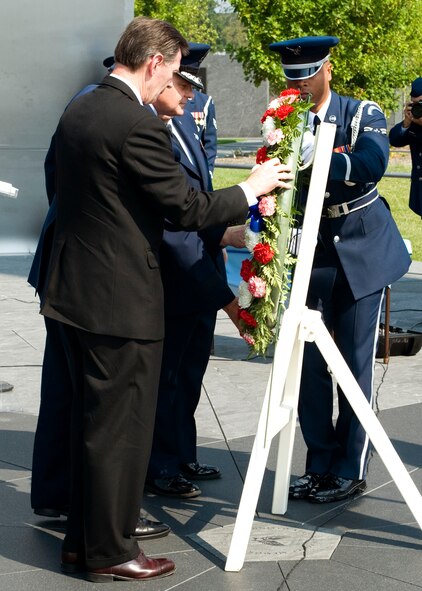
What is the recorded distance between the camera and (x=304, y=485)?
4773mm

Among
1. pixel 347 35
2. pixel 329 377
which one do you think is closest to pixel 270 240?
pixel 329 377

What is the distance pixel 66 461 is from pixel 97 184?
1.30 meters

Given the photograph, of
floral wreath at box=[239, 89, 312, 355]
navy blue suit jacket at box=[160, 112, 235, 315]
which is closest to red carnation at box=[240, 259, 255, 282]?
floral wreath at box=[239, 89, 312, 355]

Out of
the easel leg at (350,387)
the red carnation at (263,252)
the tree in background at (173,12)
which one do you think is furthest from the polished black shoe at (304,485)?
the tree in background at (173,12)

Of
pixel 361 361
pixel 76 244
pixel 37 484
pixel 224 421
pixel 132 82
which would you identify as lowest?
pixel 224 421

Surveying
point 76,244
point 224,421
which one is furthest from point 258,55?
point 76,244

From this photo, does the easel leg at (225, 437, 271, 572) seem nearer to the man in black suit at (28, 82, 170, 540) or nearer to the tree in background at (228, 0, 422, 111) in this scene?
the man in black suit at (28, 82, 170, 540)

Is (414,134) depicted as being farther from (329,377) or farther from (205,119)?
(329,377)

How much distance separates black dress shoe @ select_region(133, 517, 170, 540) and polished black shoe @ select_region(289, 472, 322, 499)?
67cm

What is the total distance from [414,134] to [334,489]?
410 centimetres

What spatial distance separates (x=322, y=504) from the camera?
469 cm

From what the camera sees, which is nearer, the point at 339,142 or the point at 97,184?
the point at 97,184

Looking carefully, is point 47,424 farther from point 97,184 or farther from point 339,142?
point 339,142

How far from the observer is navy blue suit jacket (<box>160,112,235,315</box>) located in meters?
4.46
